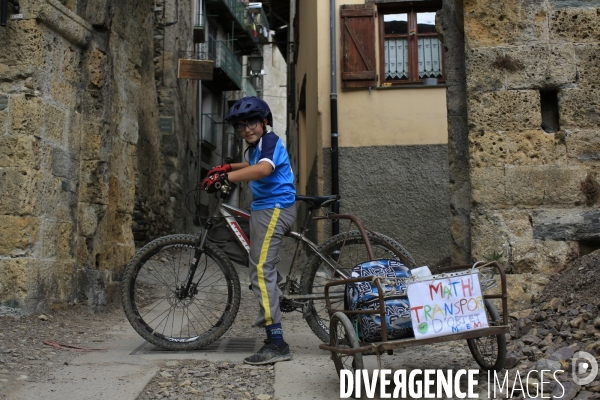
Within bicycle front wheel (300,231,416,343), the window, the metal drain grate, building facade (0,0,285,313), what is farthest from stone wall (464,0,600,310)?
the window

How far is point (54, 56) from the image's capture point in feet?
18.4

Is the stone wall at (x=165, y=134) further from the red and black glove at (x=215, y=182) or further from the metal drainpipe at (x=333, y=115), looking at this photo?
the red and black glove at (x=215, y=182)

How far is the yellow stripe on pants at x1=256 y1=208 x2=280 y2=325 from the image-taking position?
401 centimetres

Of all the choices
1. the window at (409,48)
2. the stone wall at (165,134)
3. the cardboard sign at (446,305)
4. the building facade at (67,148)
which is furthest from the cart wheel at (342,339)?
the stone wall at (165,134)

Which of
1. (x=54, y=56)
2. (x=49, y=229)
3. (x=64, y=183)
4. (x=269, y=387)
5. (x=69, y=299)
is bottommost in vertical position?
(x=269, y=387)

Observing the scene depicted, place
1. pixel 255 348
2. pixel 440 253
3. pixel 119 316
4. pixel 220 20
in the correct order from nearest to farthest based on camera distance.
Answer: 1. pixel 255 348
2. pixel 119 316
3. pixel 440 253
4. pixel 220 20

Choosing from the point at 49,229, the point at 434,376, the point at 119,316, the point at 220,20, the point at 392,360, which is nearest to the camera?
the point at 434,376

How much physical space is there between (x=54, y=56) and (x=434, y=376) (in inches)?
158

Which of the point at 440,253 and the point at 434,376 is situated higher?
the point at 440,253

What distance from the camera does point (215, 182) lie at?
4.02 metres

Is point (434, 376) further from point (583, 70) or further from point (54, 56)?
point (54, 56)

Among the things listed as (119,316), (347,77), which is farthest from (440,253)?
A: (119,316)

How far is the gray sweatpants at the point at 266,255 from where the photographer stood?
13.2ft

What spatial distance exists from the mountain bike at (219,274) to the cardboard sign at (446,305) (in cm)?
119
